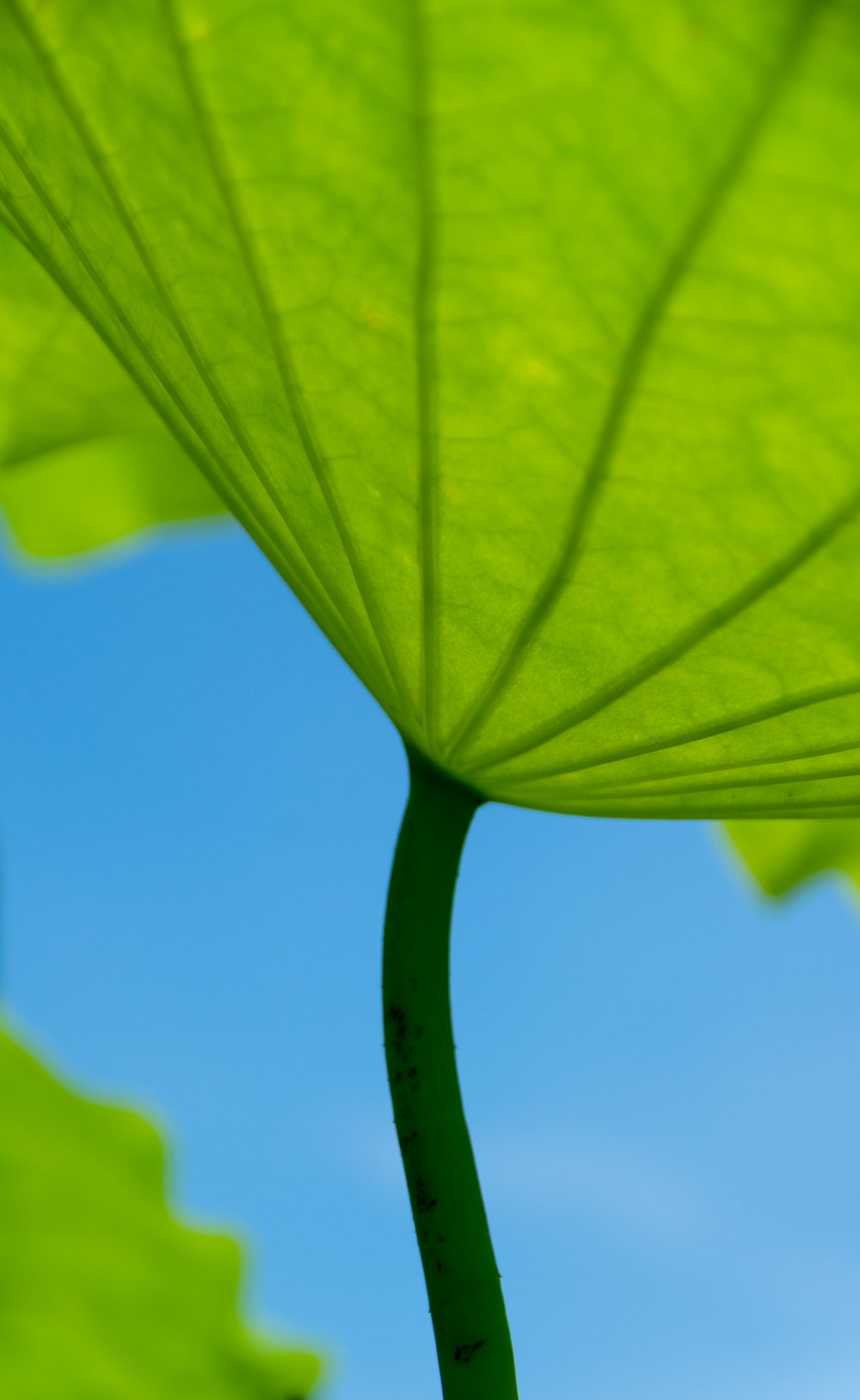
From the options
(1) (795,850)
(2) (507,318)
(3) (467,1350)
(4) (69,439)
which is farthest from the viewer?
(1) (795,850)

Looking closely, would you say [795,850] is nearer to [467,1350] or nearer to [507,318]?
[467,1350]

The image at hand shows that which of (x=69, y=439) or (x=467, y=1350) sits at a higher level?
(x=69, y=439)

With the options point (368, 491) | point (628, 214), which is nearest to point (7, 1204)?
point (368, 491)

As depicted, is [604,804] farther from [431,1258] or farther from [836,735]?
[431,1258]

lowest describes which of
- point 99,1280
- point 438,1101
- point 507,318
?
point 99,1280

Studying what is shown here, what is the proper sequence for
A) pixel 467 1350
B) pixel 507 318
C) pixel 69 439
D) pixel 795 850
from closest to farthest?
pixel 507 318 < pixel 467 1350 < pixel 69 439 < pixel 795 850

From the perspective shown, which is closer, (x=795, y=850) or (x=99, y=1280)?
(x=99, y=1280)

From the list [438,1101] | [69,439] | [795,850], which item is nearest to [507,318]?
[438,1101]
